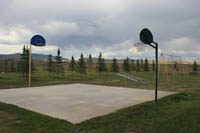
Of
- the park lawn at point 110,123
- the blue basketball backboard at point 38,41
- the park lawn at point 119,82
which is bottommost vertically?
the park lawn at point 119,82

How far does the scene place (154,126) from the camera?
3010mm

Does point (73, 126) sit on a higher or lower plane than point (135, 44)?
lower

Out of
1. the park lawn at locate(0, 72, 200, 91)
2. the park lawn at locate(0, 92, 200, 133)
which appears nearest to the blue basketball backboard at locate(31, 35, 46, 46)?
the park lawn at locate(0, 72, 200, 91)

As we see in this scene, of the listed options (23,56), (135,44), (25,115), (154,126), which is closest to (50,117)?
(25,115)

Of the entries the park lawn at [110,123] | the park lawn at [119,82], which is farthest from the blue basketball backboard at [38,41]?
the park lawn at [110,123]

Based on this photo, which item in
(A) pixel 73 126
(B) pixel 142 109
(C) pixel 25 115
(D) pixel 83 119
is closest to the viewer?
(A) pixel 73 126

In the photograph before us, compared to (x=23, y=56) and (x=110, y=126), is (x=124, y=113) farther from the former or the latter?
(x=23, y=56)

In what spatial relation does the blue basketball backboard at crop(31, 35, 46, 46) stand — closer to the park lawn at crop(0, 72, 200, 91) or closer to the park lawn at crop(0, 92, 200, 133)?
the park lawn at crop(0, 72, 200, 91)

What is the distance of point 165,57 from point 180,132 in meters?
20.4

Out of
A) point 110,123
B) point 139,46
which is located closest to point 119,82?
point 139,46

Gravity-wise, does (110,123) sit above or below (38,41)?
below

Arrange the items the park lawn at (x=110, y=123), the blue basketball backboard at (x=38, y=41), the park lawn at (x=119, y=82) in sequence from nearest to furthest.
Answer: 1. the park lawn at (x=110, y=123)
2. the blue basketball backboard at (x=38, y=41)
3. the park lawn at (x=119, y=82)

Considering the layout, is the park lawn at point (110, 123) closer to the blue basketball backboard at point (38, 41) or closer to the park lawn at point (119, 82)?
the park lawn at point (119, 82)

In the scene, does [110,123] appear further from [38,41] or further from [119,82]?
[119,82]
